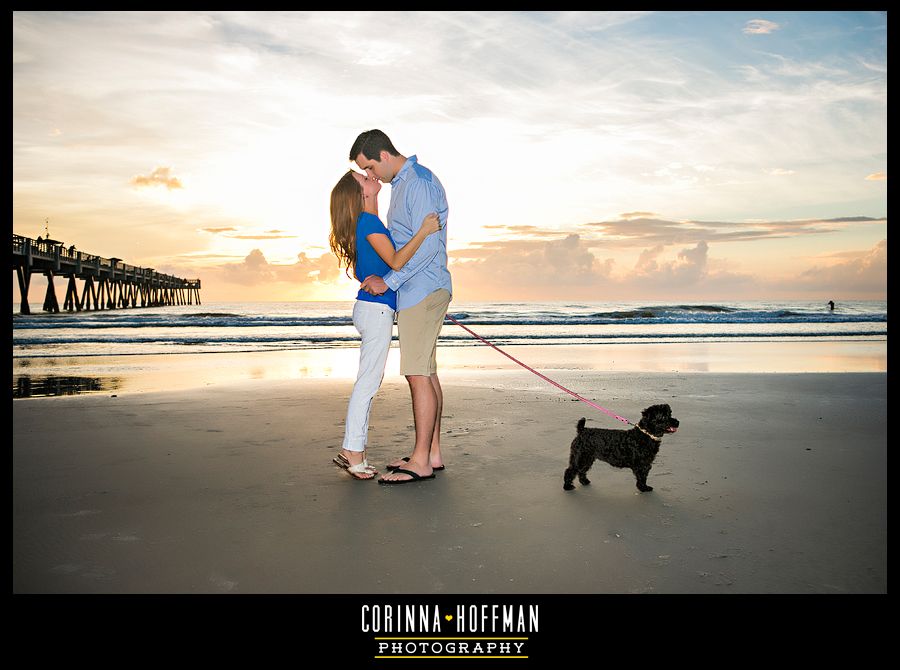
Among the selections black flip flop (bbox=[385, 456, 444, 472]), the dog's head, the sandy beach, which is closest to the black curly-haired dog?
the dog's head

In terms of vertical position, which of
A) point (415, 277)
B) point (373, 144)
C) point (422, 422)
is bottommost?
point (422, 422)

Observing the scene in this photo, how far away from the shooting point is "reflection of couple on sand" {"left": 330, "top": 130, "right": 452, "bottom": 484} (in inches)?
148

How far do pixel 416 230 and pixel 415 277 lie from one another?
27 centimetres

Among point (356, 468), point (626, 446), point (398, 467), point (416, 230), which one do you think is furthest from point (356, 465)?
point (626, 446)

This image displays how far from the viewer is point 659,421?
3.52 meters

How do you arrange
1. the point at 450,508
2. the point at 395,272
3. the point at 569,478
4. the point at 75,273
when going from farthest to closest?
the point at 75,273
the point at 395,272
the point at 569,478
the point at 450,508

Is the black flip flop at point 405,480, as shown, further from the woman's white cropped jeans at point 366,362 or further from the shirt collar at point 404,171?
the shirt collar at point 404,171

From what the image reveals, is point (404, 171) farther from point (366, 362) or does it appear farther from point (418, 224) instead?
point (366, 362)

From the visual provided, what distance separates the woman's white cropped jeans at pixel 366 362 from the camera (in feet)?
12.9

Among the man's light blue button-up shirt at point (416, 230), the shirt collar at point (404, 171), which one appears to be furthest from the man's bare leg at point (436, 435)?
the shirt collar at point (404, 171)

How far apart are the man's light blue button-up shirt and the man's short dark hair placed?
153 millimetres

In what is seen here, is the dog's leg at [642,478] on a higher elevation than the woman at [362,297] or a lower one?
lower

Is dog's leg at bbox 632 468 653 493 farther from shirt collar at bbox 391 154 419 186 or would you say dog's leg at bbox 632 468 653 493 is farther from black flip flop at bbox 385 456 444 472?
shirt collar at bbox 391 154 419 186
